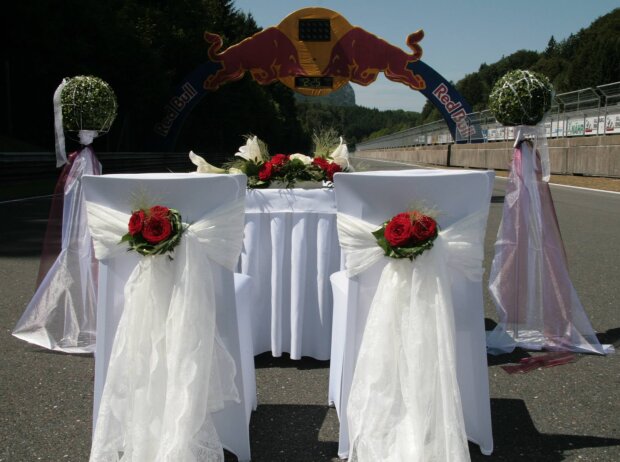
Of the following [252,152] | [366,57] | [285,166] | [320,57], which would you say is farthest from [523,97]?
[366,57]

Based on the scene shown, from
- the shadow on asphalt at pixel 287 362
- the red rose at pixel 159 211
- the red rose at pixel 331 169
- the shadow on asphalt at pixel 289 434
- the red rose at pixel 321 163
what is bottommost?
the shadow on asphalt at pixel 287 362

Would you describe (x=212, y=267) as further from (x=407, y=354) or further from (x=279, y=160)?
(x=279, y=160)

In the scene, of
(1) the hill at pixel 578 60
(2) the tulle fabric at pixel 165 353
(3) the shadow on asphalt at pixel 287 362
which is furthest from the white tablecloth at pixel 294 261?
(1) the hill at pixel 578 60

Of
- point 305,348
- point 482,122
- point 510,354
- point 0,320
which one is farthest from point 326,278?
point 482,122

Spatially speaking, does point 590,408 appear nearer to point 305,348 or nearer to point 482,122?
point 305,348

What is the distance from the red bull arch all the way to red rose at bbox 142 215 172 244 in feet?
50.1

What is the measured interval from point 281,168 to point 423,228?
1972 millimetres

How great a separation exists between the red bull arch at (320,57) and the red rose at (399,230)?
15290 millimetres

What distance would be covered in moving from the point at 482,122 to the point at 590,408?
40.6 metres

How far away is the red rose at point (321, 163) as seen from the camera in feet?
14.9

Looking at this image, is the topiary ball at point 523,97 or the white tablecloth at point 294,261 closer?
the white tablecloth at point 294,261

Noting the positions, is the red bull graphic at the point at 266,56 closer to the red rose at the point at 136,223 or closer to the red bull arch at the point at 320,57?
the red bull arch at the point at 320,57

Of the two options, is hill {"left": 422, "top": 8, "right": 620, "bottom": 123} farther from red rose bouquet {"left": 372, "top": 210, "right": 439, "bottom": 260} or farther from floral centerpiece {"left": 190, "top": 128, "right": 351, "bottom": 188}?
red rose bouquet {"left": 372, "top": 210, "right": 439, "bottom": 260}

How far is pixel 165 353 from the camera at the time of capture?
2764 millimetres
